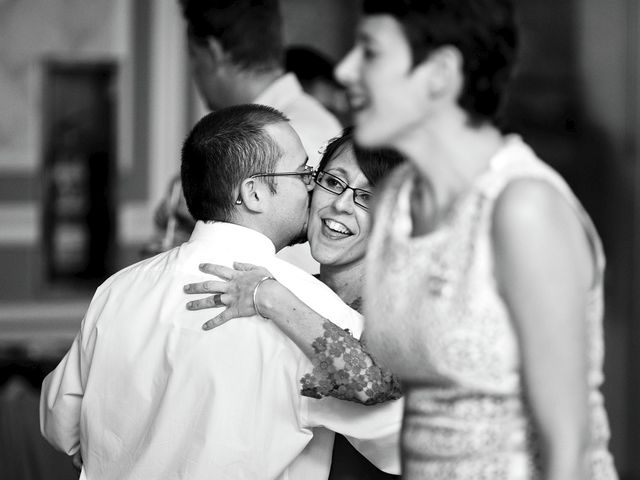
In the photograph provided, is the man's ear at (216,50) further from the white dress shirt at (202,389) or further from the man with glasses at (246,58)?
the white dress shirt at (202,389)

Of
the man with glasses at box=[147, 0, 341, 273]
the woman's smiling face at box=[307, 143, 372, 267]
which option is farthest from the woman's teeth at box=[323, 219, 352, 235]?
the man with glasses at box=[147, 0, 341, 273]

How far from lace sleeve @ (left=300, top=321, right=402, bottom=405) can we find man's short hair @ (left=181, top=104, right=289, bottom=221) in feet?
1.13

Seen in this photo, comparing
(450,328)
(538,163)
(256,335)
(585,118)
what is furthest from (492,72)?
(585,118)

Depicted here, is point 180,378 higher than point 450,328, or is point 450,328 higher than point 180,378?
point 450,328

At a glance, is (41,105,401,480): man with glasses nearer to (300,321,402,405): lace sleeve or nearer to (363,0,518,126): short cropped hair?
(300,321,402,405): lace sleeve

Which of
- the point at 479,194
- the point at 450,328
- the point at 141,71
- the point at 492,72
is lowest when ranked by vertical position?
the point at 141,71

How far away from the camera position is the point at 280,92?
3.10 m

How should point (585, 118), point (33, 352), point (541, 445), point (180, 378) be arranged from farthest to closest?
point (33, 352)
point (585, 118)
point (180, 378)
point (541, 445)

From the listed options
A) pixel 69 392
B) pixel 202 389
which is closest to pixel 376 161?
Result: pixel 202 389

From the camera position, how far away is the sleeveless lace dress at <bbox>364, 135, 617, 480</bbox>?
1.35 metres

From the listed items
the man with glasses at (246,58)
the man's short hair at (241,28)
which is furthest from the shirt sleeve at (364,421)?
the man's short hair at (241,28)

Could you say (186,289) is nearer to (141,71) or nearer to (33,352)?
(33,352)

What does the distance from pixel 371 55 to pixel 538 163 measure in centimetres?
25

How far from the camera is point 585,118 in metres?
5.02
